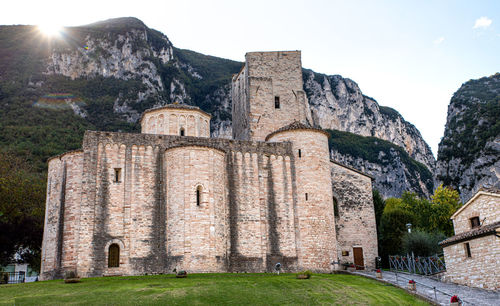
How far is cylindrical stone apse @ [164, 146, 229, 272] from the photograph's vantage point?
28.5m

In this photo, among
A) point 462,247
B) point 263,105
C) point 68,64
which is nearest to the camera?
point 462,247

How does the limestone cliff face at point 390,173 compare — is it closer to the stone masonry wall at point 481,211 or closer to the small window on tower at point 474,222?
the stone masonry wall at point 481,211

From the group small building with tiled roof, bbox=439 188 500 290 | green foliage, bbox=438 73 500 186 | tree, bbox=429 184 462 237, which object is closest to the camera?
small building with tiled roof, bbox=439 188 500 290

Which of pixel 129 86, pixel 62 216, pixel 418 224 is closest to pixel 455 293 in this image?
pixel 62 216

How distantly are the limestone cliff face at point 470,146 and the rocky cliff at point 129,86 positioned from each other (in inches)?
1123

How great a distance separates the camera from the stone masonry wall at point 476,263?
80.3 ft

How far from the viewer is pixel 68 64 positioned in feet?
372

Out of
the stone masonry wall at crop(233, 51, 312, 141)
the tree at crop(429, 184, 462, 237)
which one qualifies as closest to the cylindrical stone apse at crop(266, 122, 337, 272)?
the stone masonry wall at crop(233, 51, 312, 141)

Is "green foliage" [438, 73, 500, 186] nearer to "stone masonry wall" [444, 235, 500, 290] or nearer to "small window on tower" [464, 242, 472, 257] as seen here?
"stone masonry wall" [444, 235, 500, 290]

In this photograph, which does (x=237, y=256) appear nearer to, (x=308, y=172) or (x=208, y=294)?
(x=308, y=172)

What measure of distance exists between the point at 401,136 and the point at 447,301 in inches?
5931

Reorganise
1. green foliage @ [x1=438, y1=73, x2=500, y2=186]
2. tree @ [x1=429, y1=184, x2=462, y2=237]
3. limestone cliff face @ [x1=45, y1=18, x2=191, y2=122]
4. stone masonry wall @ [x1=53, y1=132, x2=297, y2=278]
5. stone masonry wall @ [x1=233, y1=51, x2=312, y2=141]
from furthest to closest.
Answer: limestone cliff face @ [x1=45, y1=18, x2=191, y2=122], green foliage @ [x1=438, y1=73, x2=500, y2=186], tree @ [x1=429, y1=184, x2=462, y2=237], stone masonry wall @ [x1=233, y1=51, x2=312, y2=141], stone masonry wall @ [x1=53, y1=132, x2=297, y2=278]

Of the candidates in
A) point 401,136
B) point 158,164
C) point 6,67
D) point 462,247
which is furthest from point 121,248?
point 401,136

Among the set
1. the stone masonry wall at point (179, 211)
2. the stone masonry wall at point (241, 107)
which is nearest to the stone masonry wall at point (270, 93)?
the stone masonry wall at point (241, 107)
